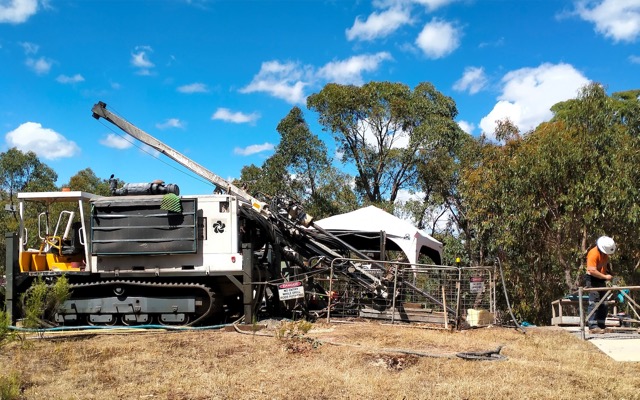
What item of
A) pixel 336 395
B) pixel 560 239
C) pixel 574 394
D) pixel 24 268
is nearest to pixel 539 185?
pixel 560 239

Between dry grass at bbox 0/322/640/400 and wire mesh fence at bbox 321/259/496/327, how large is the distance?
150 cm

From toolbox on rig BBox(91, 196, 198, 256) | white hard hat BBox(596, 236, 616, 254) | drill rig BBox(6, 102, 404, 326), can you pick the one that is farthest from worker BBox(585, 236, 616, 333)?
toolbox on rig BBox(91, 196, 198, 256)

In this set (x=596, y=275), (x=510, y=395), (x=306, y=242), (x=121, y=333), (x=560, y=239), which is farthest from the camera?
(x=560, y=239)

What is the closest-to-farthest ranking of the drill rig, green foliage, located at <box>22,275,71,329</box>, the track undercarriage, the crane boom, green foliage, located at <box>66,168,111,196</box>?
green foliage, located at <box>22,275,71,329</box>, the drill rig, the track undercarriage, the crane boom, green foliage, located at <box>66,168,111,196</box>

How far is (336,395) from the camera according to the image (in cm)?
589

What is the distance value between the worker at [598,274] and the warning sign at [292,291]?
5.17 meters

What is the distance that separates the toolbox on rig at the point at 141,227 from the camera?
11477 mm

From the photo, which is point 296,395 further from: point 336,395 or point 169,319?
point 169,319

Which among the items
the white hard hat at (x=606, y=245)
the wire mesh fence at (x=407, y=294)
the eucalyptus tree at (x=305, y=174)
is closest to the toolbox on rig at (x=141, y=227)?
the wire mesh fence at (x=407, y=294)

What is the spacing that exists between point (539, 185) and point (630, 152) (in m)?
2.35

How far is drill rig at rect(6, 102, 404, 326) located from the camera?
37.8 feet

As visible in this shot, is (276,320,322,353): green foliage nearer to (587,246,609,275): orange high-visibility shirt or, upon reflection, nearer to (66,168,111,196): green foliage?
(587,246,609,275): orange high-visibility shirt

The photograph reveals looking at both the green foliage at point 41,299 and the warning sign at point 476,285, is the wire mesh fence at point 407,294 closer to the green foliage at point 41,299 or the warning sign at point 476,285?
the warning sign at point 476,285

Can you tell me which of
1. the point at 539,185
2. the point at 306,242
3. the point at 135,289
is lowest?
the point at 135,289
